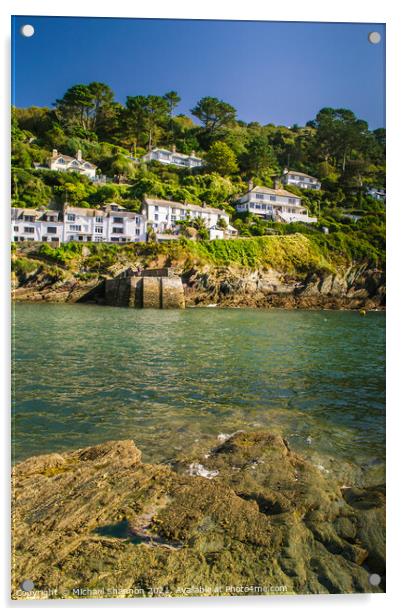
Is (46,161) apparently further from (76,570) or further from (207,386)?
(76,570)

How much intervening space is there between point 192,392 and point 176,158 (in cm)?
3585

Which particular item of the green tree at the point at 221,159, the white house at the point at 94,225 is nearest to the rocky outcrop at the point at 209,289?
the white house at the point at 94,225

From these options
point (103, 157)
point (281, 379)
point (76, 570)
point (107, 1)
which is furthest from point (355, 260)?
point (103, 157)

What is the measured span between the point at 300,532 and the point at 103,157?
126ft

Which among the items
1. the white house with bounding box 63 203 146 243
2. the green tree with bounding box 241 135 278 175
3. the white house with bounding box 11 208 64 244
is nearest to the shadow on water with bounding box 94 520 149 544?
the white house with bounding box 11 208 64 244

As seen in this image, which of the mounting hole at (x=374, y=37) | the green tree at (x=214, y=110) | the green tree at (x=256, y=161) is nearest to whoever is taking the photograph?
the mounting hole at (x=374, y=37)

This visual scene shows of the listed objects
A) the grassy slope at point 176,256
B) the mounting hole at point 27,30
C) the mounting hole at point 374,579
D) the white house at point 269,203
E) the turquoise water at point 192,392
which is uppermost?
the white house at point 269,203

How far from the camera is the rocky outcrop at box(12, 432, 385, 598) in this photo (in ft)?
7.97

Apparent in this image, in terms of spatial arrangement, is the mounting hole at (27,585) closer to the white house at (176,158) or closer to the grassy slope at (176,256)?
the grassy slope at (176,256)

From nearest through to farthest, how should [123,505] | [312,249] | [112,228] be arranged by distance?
[123,505], [312,249], [112,228]

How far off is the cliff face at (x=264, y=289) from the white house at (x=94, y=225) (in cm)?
710

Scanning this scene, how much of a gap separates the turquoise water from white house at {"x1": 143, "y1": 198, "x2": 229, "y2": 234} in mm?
22062

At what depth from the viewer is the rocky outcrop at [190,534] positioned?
243cm
